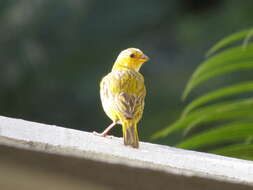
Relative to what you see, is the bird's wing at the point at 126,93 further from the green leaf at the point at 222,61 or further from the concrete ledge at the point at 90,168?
the concrete ledge at the point at 90,168

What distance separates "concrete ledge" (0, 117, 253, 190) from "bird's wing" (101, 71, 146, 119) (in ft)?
5.60

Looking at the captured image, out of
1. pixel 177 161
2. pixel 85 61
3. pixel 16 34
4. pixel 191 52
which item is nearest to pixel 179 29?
pixel 191 52

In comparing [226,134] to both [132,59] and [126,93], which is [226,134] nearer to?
[126,93]

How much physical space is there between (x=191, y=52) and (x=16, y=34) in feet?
7.25

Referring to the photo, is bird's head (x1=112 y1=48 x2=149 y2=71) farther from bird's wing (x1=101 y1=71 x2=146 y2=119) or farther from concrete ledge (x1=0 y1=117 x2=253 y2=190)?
concrete ledge (x1=0 y1=117 x2=253 y2=190)

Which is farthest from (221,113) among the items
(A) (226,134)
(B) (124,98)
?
(B) (124,98)

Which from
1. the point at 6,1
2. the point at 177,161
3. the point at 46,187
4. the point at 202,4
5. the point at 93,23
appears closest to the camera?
the point at 46,187

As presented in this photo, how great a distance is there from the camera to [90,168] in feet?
6.61

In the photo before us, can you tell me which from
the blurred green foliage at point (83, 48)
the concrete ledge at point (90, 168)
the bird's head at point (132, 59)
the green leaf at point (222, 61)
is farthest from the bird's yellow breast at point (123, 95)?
the blurred green foliage at point (83, 48)

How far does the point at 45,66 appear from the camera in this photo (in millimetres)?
12031

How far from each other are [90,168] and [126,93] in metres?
2.18

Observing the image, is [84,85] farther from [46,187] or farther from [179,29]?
[46,187]

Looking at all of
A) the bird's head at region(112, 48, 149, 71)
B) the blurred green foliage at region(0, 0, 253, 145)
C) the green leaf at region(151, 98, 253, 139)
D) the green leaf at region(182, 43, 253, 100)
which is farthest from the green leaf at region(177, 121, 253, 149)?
the blurred green foliage at region(0, 0, 253, 145)

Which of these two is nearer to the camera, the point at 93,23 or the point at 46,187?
the point at 46,187
